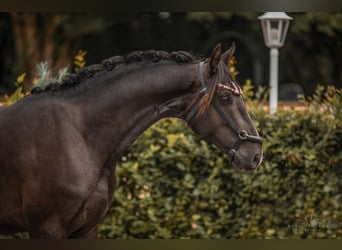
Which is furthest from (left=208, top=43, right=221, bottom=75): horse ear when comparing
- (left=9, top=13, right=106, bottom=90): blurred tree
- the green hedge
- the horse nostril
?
(left=9, top=13, right=106, bottom=90): blurred tree

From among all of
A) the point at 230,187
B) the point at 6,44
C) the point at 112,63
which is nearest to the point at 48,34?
the point at 6,44

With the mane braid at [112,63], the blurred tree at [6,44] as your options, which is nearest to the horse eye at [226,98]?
the mane braid at [112,63]

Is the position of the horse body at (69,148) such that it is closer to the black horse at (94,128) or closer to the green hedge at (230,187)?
the black horse at (94,128)

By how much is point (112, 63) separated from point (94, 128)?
0.38 meters

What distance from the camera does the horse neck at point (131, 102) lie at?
403 centimetres

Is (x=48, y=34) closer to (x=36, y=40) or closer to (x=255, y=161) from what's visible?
(x=36, y=40)

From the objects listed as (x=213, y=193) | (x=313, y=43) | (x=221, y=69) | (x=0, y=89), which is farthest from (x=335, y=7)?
(x=313, y=43)

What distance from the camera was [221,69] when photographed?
4.08 meters

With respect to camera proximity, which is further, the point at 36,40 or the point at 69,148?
the point at 36,40

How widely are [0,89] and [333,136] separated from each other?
762 centimetres

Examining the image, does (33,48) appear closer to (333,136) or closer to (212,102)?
(333,136)

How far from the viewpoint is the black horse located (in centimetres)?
390

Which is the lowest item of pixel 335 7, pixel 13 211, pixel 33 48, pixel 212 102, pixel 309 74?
pixel 309 74

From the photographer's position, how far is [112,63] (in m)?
4.11
